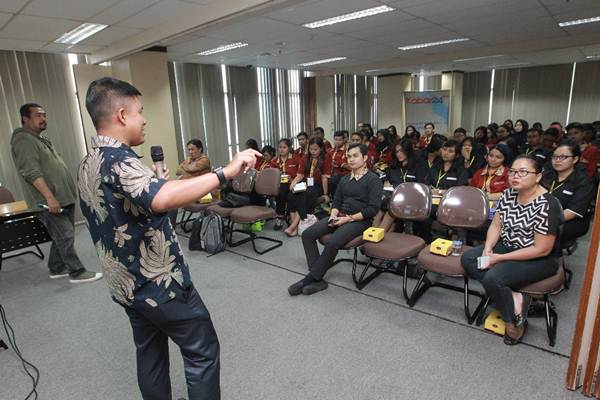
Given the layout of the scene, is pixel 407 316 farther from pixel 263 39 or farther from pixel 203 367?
pixel 263 39

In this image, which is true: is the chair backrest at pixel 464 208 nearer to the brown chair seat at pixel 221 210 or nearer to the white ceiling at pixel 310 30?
the white ceiling at pixel 310 30

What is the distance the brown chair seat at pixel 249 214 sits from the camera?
12.7 feet

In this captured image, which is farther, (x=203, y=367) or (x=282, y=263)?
(x=282, y=263)

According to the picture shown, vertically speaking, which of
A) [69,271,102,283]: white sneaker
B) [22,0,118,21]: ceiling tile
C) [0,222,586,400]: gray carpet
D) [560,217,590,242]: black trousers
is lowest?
[0,222,586,400]: gray carpet

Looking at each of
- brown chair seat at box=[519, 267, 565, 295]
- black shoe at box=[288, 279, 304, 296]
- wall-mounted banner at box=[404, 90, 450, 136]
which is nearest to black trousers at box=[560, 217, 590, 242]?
brown chair seat at box=[519, 267, 565, 295]

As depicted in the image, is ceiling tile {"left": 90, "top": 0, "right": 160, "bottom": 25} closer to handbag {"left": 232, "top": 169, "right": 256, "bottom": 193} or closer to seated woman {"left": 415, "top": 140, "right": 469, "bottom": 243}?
handbag {"left": 232, "top": 169, "right": 256, "bottom": 193}

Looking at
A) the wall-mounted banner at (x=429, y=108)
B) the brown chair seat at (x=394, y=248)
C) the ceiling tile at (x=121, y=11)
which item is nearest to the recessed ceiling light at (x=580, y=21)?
the brown chair seat at (x=394, y=248)

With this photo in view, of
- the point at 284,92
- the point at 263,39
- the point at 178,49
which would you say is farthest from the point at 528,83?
the point at 178,49

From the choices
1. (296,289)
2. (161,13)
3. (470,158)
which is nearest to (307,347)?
(296,289)

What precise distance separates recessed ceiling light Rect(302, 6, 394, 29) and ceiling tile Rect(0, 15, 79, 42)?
2783mm

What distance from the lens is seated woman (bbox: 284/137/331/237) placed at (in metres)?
4.83

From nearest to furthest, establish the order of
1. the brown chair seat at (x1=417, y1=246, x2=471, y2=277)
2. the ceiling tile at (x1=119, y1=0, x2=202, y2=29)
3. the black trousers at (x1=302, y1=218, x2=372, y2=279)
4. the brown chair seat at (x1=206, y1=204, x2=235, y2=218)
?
the brown chair seat at (x1=417, y1=246, x2=471, y2=277)
the black trousers at (x1=302, y1=218, x2=372, y2=279)
the ceiling tile at (x1=119, y1=0, x2=202, y2=29)
the brown chair seat at (x1=206, y1=204, x2=235, y2=218)

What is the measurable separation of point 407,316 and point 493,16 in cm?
413

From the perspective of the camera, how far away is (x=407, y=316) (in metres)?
2.61
